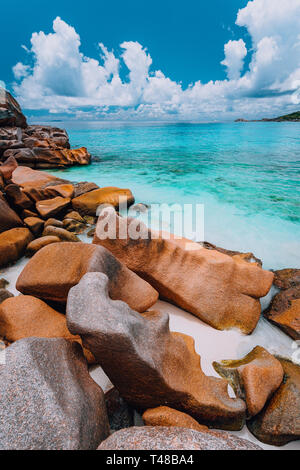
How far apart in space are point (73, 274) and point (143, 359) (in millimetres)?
1308

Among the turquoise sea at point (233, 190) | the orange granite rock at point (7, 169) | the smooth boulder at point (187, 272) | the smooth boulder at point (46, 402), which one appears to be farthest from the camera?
the orange granite rock at point (7, 169)

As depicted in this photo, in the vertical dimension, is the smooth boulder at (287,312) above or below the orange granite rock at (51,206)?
→ below

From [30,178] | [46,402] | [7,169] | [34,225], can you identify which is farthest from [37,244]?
[30,178]

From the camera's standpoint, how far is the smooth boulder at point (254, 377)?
2.08m

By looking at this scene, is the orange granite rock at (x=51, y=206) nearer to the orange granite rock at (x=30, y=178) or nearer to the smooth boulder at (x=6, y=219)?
the smooth boulder at (x=6, y=219)

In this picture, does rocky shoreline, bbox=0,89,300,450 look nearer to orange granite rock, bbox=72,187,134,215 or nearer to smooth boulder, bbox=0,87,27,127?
orange granite rock, bbox=72,187,134,215

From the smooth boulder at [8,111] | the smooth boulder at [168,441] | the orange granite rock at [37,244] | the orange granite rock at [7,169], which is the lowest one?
the orange granite rock at [37,244]

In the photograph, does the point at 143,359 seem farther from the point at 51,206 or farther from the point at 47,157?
the point at 47,157

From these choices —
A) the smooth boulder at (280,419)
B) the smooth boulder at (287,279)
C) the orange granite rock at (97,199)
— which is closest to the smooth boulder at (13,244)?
the orange granite rock at (97,199)

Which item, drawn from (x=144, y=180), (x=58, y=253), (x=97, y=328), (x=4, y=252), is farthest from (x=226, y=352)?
(x=144, y=180)

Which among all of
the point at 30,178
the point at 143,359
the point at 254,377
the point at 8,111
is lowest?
the point at 254,377

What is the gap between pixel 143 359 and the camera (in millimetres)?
1683

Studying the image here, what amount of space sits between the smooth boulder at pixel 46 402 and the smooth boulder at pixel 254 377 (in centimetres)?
131
